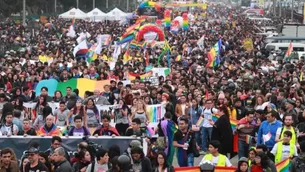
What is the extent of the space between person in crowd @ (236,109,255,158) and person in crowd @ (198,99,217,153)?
108 cm

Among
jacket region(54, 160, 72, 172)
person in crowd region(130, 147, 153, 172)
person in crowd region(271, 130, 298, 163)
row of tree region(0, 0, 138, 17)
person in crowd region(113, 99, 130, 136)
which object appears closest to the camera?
jacket region(54, 160, 72, 172)

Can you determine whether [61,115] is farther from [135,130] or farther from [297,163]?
[297,163]

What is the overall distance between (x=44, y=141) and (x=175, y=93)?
655 cm

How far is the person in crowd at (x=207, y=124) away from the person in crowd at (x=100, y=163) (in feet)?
17.6

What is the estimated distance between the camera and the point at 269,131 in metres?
13.1

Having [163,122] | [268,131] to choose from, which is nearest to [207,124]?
[163,122]

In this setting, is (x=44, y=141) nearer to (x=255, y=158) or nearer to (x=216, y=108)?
(x=255, y=158)

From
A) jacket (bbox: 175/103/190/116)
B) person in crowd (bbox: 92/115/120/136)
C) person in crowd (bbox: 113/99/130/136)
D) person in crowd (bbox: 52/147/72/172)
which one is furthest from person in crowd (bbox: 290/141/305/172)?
jacket (bbox: 175/103/190/116)

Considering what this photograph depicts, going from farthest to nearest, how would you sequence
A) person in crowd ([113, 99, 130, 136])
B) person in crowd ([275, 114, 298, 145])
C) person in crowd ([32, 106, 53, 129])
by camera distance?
1. person in crowd ([113, 99, 130, 136])
2. person in crowd ([32, 106, 53, 129])
3. person in crowd ([275, 114, 298, 145])

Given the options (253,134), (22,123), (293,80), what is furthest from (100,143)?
(293,80)

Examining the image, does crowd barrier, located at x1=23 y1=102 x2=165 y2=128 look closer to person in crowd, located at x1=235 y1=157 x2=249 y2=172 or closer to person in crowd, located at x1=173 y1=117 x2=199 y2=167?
person in crowd, located at x1=173 y1=117 x2=199 y2=167

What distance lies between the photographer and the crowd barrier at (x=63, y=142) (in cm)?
1202

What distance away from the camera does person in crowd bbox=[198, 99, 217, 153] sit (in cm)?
1552

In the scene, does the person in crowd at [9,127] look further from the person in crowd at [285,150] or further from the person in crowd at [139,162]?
the person in crowd at [285,150]
